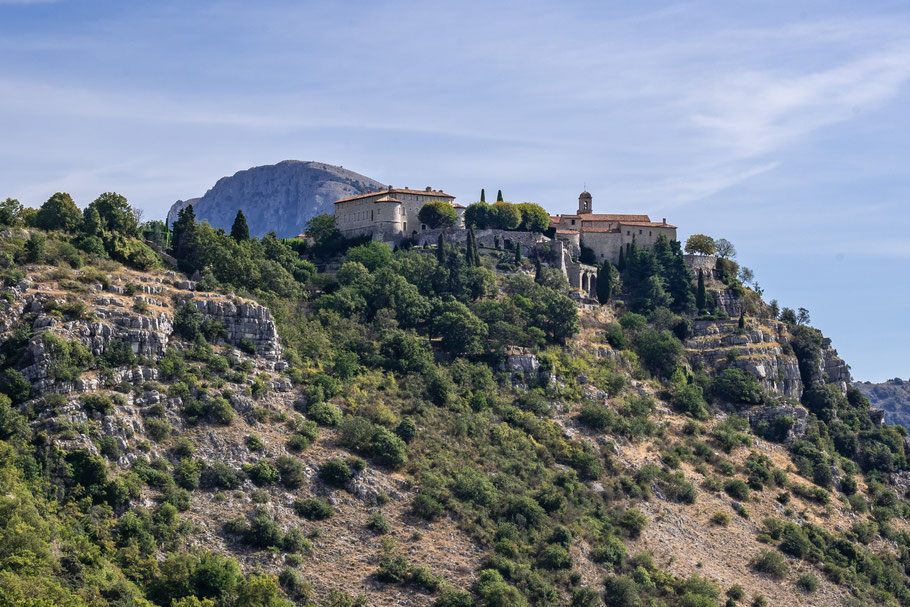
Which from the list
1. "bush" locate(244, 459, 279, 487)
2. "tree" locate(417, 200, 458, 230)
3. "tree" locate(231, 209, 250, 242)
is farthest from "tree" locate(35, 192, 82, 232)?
"tree" locate(417, 200, 458, 230)

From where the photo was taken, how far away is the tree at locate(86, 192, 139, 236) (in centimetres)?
8675

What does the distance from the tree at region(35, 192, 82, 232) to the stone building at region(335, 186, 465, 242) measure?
38.5 m

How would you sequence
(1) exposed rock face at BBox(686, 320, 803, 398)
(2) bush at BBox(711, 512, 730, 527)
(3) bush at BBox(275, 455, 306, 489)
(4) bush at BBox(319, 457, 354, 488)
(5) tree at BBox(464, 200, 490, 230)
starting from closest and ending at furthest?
(3) bush at BBox(275, 455, 306, 489) < (4) bush at BBox(319, 457, 354, 488) < (2) bush at BBox(711, 512, 730, 527) < (1) exposed rock face at BBox(686, 320, 803, 398) < (5) tree at BBox(464, 200, 490, 230)

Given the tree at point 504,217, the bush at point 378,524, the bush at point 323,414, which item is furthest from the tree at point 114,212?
the tree at point 504,217

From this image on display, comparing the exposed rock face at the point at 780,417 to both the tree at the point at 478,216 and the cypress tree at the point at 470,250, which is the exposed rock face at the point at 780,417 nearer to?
the cypress tree at the point at 470,250

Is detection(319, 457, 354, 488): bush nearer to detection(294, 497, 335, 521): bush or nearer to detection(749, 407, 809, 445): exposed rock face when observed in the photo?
detection(294, 497, 335, 521): bush

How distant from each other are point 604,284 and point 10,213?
198 feet

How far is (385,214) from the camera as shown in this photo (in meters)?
117

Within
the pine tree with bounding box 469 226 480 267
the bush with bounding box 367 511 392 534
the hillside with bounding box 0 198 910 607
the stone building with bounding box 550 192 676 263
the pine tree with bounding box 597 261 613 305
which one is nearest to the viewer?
the hillside with bounding box 0 198 910 607

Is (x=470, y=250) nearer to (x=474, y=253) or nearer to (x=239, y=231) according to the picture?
(x=474, y=253)

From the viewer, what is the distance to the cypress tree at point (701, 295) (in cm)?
11794

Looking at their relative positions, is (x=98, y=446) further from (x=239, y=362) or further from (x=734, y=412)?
(x=734, y=412)

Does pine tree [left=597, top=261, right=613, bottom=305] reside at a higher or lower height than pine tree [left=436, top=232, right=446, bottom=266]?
lower

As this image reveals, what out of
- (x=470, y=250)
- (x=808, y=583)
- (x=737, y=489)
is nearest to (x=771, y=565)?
(x=808, y=583)
